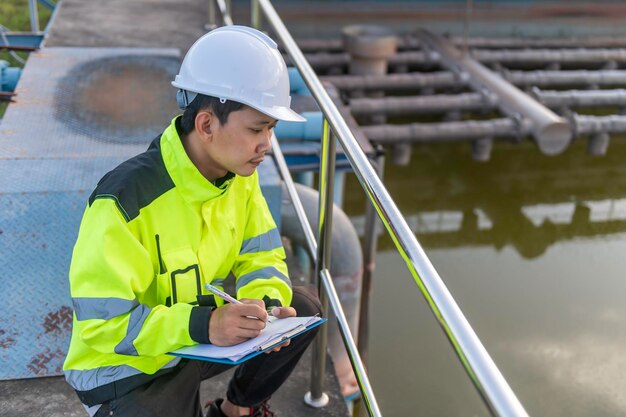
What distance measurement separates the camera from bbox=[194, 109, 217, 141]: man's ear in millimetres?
1493

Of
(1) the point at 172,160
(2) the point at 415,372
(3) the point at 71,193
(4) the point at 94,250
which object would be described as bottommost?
(2) the point at 415,372

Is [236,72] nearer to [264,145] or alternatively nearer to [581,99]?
[264,145]

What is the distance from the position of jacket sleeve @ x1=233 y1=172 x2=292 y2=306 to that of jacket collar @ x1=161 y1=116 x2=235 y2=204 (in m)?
0.24

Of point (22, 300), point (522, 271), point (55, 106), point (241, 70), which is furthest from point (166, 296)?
point (522, 271)

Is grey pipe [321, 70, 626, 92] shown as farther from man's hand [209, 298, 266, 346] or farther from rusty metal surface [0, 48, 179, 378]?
man's hand [209, 298, 266, 346]

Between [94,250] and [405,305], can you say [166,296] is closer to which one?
[94,250]

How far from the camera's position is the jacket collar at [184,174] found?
1.50 meters

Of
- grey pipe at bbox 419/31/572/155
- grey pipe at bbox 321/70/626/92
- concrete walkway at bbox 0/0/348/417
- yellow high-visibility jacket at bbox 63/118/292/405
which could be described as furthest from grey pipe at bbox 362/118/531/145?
yellow high-visibility jacket at bbox 63/118/292/405

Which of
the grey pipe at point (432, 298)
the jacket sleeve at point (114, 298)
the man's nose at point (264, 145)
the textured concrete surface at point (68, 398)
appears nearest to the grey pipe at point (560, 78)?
the textured concrete surface at point (68, 398)

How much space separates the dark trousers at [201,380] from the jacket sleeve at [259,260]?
9 centimetres

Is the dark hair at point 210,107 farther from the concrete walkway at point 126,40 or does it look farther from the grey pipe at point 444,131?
the grey pipe at point 444,131

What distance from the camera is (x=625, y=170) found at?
831 cm

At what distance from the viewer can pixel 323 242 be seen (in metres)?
1.87

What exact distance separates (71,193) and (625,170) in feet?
24.9
